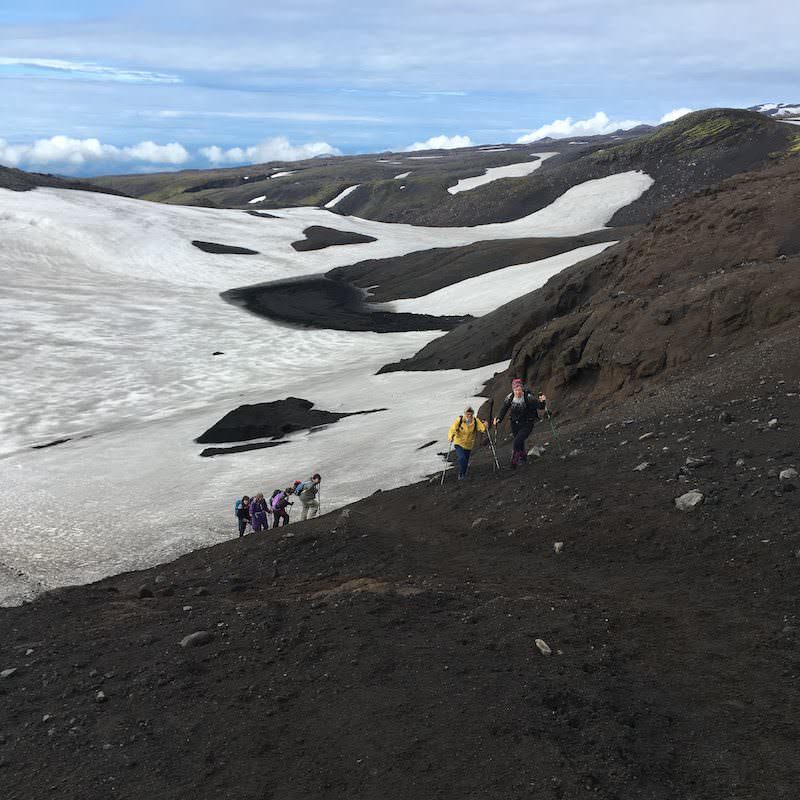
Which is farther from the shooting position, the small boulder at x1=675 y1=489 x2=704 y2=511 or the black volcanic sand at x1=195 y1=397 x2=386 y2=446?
the black volcanic sand at x1=195 y1=397 x2=386 y2=446

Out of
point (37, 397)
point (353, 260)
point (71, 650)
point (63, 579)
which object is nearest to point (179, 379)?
point (37, 397)

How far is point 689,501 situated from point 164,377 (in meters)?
33.7

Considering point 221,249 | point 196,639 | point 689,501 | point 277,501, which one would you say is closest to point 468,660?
point 196,639

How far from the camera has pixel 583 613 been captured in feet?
29.5

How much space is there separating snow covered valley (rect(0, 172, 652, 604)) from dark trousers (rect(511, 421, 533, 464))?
14.2ft

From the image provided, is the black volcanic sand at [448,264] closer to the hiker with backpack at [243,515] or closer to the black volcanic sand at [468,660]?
the hiker with backpack at [243,515]

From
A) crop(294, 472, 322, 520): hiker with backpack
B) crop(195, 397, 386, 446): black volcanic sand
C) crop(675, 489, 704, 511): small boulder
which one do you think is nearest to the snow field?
crop(195, 397, 386, 446): black volcanic sand

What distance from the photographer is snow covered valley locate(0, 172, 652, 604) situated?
19.3 m

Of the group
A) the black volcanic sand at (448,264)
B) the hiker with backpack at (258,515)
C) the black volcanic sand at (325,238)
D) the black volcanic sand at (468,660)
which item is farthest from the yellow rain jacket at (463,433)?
the black volcanic sand at (325,238)

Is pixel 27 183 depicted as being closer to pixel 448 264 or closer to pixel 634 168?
pixel 448 264

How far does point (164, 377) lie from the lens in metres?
41.1

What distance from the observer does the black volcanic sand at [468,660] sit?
21.7ft

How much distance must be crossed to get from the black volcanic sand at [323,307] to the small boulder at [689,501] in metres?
Result: 39.6

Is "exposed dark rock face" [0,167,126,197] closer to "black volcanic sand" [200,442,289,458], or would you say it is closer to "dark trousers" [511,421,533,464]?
"black volcanic sand" [200,442,289,458]
